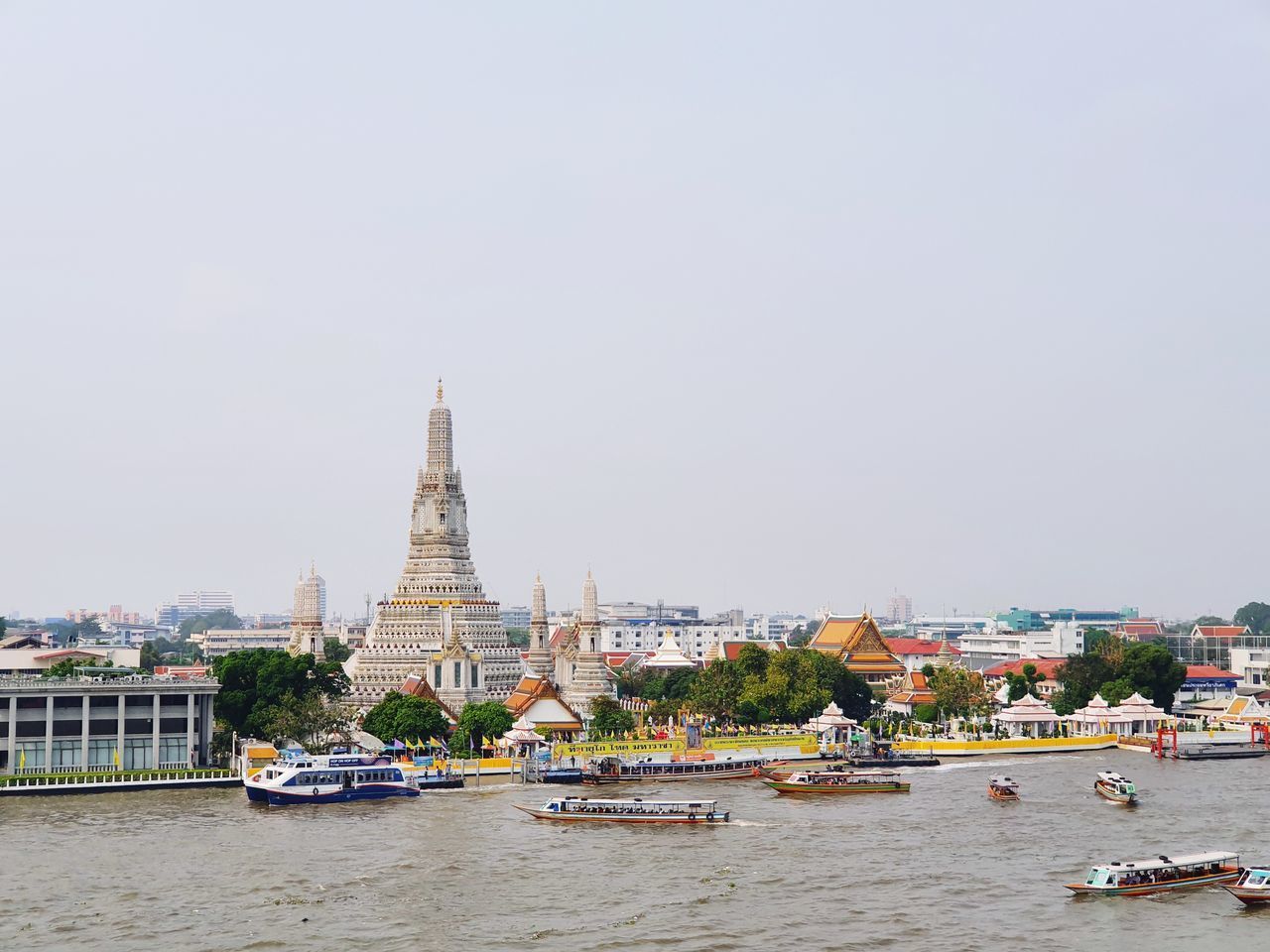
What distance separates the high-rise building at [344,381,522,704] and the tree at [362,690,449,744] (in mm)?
13884

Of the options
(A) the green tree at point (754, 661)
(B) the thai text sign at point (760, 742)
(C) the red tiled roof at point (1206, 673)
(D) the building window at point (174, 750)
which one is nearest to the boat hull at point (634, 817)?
(D) the building window at point (174, 750)

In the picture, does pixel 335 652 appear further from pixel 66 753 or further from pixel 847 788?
pixel 847 788

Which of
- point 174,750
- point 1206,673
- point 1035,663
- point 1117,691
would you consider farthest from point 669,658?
point 174,750

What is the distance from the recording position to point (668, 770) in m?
76.8

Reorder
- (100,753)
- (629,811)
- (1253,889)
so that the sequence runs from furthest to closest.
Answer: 1. (100,753)
2. (629,811)
3. (1253,889)

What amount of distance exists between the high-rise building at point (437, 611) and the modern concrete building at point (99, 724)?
22847 millimetres

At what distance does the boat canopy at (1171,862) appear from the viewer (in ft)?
154

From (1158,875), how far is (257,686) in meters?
46.7

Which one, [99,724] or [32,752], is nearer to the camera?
[32,752]

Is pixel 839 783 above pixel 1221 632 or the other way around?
the other way around

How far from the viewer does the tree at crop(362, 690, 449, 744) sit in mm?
79188

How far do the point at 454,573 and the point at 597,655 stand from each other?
11.2 metres

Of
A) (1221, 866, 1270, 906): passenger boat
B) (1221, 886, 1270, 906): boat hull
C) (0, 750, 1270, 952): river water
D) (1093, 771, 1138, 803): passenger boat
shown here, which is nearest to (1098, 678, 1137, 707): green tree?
(0, 750, 1270, 952): river water

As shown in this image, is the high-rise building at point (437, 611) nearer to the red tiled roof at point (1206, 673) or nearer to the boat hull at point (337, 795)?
the boat hull at point (337, 795)
